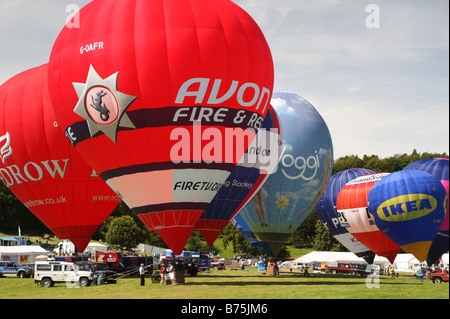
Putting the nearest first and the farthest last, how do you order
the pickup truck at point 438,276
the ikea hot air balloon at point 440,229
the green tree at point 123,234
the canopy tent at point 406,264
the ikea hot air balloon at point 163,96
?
the ikea hot air balloon at point 163,96
the pickup truck at point 438,276
the ikea hot air balloon at point 440,229
the canopy tent at point 406,264
the green tree at point 123,234

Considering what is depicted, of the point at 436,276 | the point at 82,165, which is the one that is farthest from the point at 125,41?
the point at 436,276

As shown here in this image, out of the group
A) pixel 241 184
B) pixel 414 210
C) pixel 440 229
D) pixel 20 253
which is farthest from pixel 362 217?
pixel 20 253

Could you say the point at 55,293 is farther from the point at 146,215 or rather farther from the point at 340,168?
the point at 340,168

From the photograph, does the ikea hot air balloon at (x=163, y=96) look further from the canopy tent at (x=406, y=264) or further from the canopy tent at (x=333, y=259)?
the canopy tent at (x=406, y=264)

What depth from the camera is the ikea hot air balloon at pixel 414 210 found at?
35.8 metres

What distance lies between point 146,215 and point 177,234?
153 centimetres

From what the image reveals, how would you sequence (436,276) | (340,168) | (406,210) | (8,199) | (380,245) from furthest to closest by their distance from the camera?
(340,168) < (8,199) < (380,245) < (436,276) < (406,210)

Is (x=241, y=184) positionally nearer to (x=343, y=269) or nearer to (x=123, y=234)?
(x=343, y=269)

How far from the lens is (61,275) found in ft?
97.1

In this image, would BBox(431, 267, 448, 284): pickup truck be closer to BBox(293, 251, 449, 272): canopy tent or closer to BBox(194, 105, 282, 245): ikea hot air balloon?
BBox(194, 105, 282, 245): ikea hot air balloon

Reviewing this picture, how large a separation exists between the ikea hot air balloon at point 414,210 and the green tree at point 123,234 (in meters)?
44.3

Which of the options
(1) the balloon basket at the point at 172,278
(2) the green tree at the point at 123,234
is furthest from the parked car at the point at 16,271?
(2) the green tree at the point at 123,234

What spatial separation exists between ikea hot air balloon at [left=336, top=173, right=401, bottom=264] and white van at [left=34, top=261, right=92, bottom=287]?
2163cm

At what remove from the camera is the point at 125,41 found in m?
24.0
